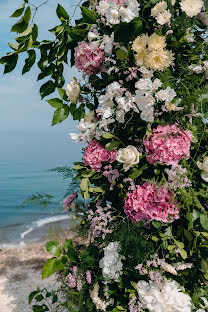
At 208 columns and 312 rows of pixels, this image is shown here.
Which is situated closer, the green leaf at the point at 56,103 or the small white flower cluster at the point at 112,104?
the small white flower cluster at the point at 112,104

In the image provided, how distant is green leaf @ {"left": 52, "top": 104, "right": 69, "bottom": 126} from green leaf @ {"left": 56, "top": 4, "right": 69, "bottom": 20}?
0.71 meters

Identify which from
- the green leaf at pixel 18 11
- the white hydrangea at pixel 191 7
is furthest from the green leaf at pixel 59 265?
the white hydrangea at pixel 191 7

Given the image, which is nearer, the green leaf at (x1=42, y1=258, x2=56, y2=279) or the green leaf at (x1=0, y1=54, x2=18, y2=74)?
the green leaf at (x1=0, y1=54, x2=18, y2=74)

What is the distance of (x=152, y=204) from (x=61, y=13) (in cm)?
164

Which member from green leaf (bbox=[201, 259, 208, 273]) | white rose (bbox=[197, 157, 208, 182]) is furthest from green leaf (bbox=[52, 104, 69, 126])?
green leaf (bbox=[201, 259, 208, 273])

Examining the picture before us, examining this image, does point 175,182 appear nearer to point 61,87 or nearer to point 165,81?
point 165,81

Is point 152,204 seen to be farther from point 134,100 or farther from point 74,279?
point 74,279

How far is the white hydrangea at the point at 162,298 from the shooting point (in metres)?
2.34

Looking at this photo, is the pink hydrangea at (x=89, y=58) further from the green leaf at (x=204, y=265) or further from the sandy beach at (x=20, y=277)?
the sandy beach at (x=20, y=277)

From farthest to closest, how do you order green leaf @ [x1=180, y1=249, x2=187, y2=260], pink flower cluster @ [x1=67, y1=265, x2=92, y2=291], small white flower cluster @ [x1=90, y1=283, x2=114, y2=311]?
pink flower cluster @ [x1=67, y1=265, x2=92, y2=291] → small white flower cluster @ [x1=90, y1=283, x2=114, y2=311] → green leaf @ [x1=180, y1=249, x2=187, y2=260]

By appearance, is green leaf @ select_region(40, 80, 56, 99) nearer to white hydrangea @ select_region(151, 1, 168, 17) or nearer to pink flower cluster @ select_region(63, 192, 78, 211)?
pink flower cluster @ select_region(63, 192, 78, 211)

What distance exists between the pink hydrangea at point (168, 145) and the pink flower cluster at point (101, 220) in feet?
1.62

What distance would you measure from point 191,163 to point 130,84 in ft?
2.30

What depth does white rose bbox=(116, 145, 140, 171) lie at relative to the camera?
7.38 feet
